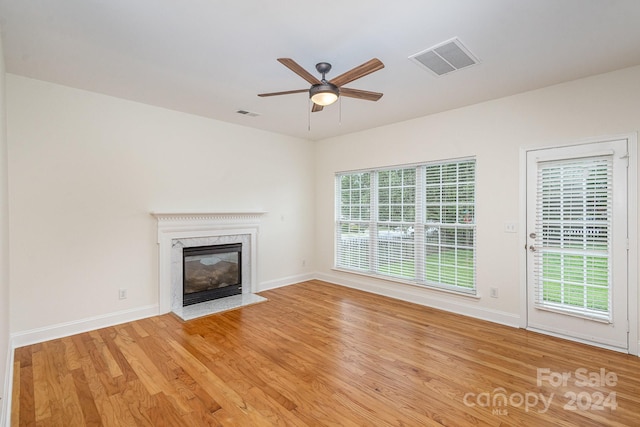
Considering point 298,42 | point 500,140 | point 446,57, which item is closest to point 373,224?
point 500,140

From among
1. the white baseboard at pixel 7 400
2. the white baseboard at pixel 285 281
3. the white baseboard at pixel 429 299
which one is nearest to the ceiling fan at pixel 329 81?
the white baseboard at pixel 7 400

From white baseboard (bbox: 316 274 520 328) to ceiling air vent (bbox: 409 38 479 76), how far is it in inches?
114

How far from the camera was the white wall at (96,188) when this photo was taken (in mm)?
3188

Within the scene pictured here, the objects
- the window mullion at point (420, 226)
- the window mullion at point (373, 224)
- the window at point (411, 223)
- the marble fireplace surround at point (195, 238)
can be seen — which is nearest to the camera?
the marble fireplace surround at point (195, 238)

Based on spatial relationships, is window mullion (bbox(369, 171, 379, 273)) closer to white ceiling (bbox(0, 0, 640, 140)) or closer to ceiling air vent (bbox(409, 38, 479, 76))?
white ceiling (bbox(0, 0, 640, 140))

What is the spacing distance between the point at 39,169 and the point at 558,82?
5.61 meters

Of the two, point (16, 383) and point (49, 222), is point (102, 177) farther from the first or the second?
point (16, 383)

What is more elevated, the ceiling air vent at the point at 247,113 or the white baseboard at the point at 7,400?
the ceiling air vent at the point at 247,113

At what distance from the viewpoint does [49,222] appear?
10.9 ft

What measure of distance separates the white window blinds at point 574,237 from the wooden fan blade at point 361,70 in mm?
2480

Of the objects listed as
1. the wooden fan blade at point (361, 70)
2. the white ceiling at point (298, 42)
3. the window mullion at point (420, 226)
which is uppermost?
the white ceiling at point (298, 42)

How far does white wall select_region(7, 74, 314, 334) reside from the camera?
125 inches

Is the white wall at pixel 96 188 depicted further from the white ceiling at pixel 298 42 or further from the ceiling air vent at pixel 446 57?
the ceiling air vent at pixel 446 57

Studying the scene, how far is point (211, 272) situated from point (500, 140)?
4.41m
